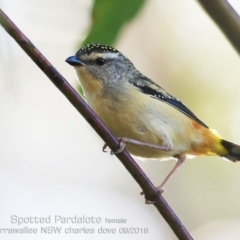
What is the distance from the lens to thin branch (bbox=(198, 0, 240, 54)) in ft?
3.16

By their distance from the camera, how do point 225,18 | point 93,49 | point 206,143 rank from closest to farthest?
1. point 225,18
2. point 93,49
3. point 206,143

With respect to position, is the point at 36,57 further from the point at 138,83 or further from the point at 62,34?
the point at 138,83

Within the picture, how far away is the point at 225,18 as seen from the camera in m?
0.98

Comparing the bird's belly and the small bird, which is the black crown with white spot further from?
the bird's belly

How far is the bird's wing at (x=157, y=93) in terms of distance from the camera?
74.6 inches

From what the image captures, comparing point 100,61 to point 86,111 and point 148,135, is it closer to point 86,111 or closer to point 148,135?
point 148,135

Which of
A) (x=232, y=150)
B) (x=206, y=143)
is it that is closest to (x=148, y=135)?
(x=206, y=143)

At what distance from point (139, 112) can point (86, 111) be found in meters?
0.72

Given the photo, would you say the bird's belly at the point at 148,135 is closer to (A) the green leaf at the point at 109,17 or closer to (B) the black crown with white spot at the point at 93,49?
(B) the black crown with white spot at the point at 93,49

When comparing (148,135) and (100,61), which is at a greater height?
(100,61)

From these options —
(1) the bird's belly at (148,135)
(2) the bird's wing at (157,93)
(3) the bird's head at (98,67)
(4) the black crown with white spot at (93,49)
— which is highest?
(4) the black crown with white spot at (93,49)

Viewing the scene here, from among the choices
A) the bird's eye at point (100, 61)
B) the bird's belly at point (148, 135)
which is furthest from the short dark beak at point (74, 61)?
Answer: the bird's belly at point (148, 135)

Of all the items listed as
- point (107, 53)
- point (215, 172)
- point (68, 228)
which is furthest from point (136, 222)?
point (215, 172)

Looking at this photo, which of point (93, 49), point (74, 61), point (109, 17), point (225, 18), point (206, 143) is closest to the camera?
point (225, 18)
